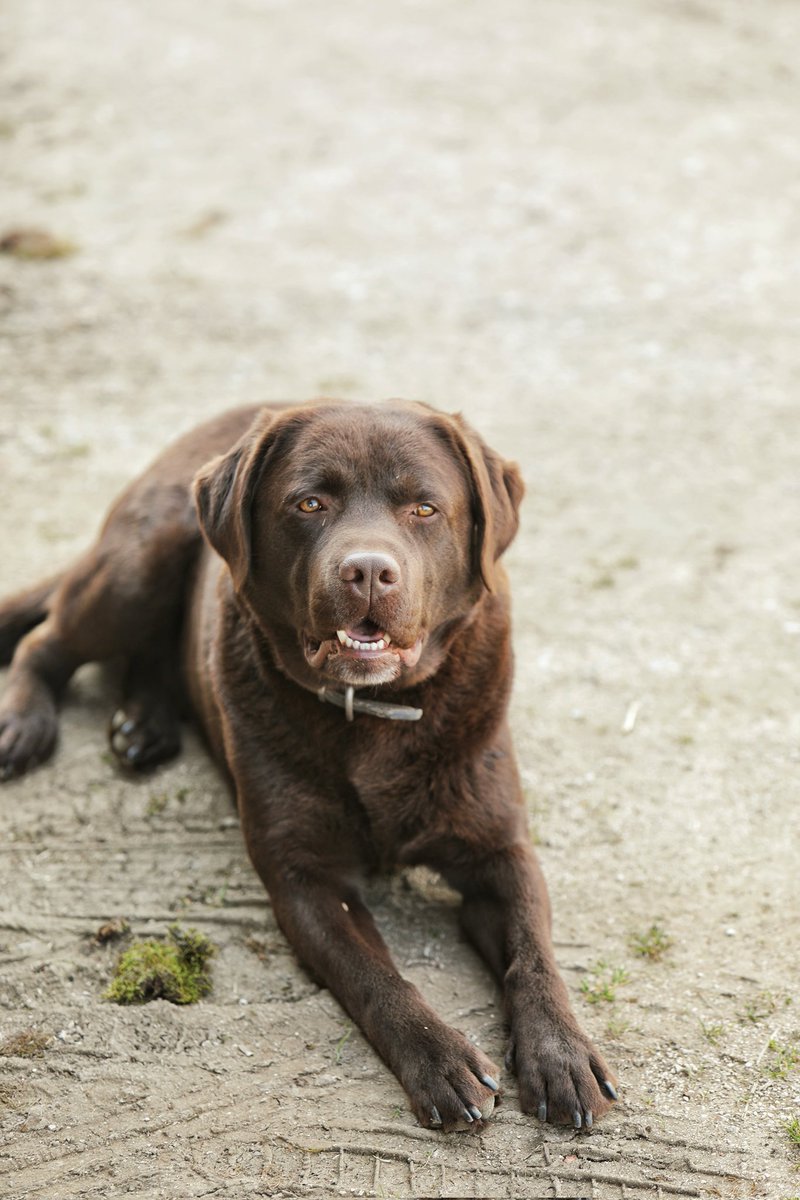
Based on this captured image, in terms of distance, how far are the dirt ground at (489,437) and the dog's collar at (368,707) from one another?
2.18 ft

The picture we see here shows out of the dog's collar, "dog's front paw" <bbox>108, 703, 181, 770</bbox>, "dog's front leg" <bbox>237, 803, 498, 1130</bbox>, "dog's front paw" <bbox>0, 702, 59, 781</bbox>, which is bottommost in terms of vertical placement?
"dog's front paw" <bbox>0, 702, 59, 781</bbox>

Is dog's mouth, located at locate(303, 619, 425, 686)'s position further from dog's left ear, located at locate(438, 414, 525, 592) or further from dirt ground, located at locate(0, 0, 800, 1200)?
dirt ground, located at locate(0, 0, 800, 1200)

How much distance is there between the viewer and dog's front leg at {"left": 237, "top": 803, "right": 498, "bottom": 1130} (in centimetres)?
314

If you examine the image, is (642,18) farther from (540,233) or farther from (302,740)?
(302,740)

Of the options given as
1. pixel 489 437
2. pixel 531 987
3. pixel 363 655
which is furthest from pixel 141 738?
pixel 489 437

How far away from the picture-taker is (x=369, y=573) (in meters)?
3.24

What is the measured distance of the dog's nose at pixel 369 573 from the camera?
3.24 m

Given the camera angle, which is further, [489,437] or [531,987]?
[489,437]

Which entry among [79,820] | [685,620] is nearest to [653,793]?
[685,620]

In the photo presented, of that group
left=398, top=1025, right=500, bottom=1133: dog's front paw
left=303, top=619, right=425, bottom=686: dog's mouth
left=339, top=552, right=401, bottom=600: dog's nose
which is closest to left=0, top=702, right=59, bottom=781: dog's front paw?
left=303, top=619, right=425, bottom=686: dog's mouth

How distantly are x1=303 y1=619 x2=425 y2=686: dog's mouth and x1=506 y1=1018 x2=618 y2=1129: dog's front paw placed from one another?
96 cm

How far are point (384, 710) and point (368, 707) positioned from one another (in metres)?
0.04

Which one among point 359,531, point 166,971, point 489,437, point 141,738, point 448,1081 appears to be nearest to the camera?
point 448,1081

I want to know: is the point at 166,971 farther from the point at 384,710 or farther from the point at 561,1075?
the point at 561,1075
